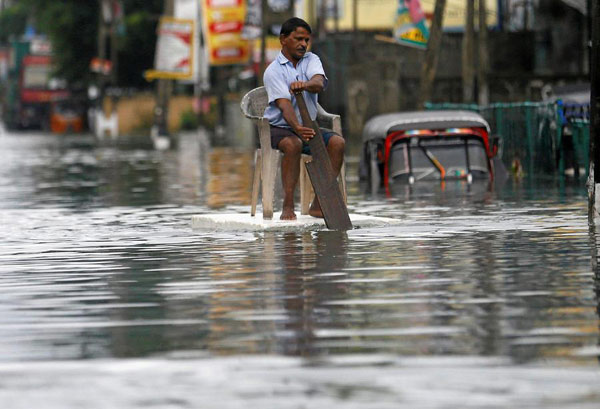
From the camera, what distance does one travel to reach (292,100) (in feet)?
50.6

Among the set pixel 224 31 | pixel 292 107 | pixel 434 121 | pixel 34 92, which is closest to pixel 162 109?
pixel 224 31

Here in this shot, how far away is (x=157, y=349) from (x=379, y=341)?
99 centimetres

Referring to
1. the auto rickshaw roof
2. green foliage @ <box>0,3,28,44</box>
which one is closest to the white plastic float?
the auto rickshaw roof

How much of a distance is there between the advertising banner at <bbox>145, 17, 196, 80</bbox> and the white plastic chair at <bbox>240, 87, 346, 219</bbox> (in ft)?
134

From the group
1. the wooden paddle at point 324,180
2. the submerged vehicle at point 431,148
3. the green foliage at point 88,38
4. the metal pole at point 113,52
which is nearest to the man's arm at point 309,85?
the wooden paddle at point 324,180

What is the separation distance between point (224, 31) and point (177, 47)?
Answer: 281 inches

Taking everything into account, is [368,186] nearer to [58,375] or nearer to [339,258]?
[339,258]

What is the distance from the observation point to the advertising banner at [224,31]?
64062 millimetres

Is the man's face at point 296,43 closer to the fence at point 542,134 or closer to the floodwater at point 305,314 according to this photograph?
the floodwater at point 305,314

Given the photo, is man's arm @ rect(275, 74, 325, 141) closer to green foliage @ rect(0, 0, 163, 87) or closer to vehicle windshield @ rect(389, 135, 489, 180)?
vehicle windshield @ rect(389, 135, 489, 180)

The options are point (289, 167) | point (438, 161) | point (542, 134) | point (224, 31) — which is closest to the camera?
point (289, 167)

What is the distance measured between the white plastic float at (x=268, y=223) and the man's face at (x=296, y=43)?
1.40 metres

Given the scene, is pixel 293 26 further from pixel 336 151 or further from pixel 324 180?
pixel 324 180

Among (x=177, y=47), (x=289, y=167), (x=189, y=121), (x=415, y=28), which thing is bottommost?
(x=189, y=121)
